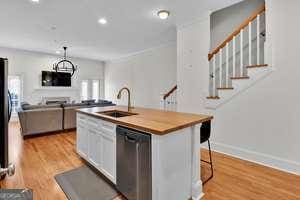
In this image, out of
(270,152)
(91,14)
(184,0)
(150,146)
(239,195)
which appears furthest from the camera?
(91,14)

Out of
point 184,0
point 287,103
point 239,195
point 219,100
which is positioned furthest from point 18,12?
point 287,103

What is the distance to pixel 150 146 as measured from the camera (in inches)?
59.5

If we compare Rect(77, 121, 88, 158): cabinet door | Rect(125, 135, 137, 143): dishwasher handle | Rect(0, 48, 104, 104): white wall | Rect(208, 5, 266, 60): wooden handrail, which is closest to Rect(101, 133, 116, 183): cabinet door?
Rect(125, 135, 137, 143): dishwasher handle

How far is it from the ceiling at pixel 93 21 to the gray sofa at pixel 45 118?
2044mm

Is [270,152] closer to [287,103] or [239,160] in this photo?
[239,160]

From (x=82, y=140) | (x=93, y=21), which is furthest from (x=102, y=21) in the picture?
(x=82, y=140)

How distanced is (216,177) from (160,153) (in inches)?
52.1

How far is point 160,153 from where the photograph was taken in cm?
147

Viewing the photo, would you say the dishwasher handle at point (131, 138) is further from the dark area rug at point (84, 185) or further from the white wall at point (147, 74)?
the white wall at point (147, 74)

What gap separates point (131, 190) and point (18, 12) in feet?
13.1

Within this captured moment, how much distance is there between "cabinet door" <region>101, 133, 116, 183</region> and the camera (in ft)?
6.51

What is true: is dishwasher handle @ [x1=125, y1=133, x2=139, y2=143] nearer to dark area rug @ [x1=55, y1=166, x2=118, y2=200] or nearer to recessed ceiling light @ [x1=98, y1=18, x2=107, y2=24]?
dark area rug @ [x1=55, y1=166, x2=118, y2=200]

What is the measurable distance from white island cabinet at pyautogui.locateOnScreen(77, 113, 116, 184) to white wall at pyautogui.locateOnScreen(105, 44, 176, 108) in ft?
11.5

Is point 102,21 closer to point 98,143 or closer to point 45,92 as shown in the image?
point 98,143
